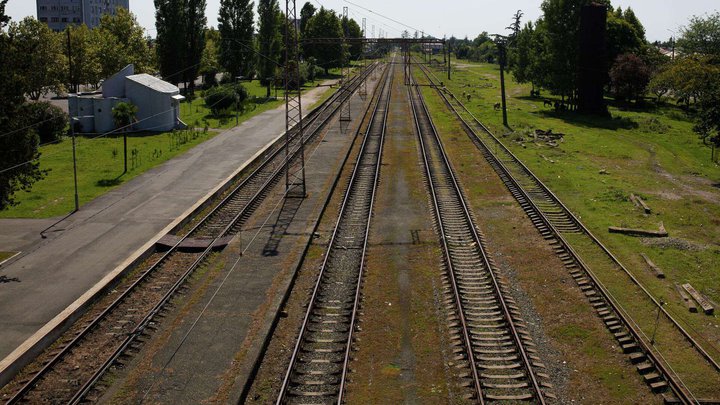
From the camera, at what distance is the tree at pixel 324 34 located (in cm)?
10819

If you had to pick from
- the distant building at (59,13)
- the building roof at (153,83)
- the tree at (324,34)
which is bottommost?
the building roof at (153,83)

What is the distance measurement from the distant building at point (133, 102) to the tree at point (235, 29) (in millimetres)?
29260

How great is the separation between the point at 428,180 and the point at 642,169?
12.8 metres

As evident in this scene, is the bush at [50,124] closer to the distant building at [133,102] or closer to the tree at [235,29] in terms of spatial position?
the distant building at [133,102]

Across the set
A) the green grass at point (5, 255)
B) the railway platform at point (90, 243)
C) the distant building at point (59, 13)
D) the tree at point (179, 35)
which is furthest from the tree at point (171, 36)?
the distant building at point (59, 13)

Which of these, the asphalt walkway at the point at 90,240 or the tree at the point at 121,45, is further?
the tree at the point at 121,45

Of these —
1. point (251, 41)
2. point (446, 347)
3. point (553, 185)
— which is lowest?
point (446, 347)

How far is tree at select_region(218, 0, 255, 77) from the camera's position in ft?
255

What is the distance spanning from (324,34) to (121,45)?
46.4m

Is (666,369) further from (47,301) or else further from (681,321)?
(47,301)

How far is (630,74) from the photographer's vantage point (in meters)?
62.7

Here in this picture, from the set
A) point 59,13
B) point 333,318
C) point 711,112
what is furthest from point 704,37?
point 59,13

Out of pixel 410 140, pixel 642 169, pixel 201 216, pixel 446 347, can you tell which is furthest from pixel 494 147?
pixel 446 347

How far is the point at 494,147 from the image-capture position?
4209 cm
